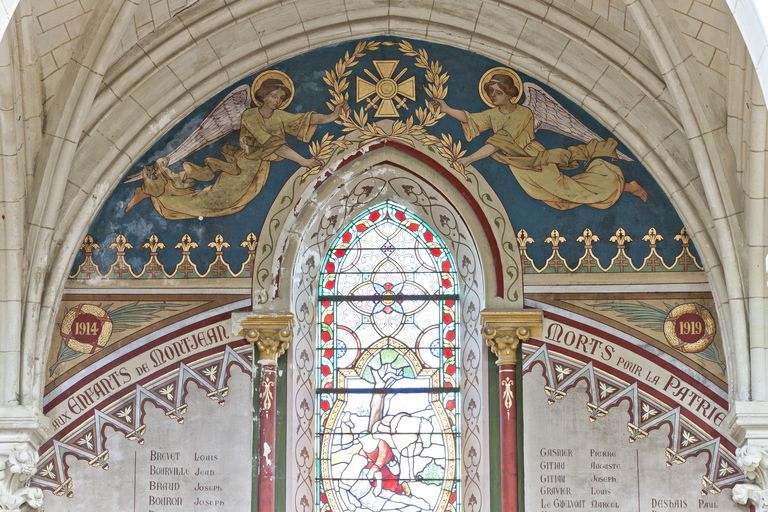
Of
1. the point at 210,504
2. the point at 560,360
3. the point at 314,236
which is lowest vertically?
the point at 210,504

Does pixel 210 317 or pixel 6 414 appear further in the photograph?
pixel 210 317

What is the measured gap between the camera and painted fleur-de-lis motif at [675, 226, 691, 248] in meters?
15.9

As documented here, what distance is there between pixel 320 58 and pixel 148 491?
4.08 metres

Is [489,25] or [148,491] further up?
[489,25]

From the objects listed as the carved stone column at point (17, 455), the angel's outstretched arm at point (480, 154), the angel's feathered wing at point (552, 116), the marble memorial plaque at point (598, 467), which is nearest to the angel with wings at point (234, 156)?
the angel's outstretched arm at point (480, 154)

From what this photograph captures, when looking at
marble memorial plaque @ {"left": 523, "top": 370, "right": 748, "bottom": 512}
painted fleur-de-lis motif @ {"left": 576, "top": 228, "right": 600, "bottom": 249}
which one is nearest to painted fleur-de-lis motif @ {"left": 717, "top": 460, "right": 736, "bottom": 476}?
marble memorial plaque @ {"left": 523, "top": 370, "right": 748, "bottom": 512}

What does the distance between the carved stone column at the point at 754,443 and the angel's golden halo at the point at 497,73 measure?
339 centimetres

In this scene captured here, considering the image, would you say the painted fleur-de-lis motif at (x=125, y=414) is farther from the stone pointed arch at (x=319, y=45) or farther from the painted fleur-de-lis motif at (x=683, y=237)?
the painted fleur-de-lis motif at (x=683, y=237)

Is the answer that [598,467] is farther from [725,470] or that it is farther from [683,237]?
[683,237]

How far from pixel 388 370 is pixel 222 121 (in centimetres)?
261

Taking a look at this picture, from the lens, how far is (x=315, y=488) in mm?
15703

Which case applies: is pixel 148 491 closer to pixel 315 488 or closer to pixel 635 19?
pixel 315 488

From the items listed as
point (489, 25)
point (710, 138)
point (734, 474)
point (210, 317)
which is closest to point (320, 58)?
point (489, 25)

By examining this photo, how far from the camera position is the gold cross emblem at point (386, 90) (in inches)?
646
